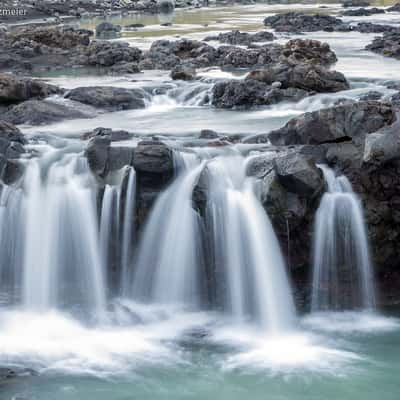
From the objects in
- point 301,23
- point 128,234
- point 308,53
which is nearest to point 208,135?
point 128,234

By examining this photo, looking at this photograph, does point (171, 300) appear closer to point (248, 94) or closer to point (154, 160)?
point (154, 160)

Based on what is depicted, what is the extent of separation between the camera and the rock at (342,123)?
39.9 ft

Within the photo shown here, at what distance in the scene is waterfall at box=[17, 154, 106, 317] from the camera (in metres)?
10.8

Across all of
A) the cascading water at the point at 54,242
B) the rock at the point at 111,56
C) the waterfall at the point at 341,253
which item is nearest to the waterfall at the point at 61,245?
the cascading water at the point at 54,242

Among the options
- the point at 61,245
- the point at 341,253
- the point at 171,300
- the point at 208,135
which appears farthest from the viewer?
the point at 208,135

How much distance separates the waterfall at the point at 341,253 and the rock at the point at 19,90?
35.8 feet

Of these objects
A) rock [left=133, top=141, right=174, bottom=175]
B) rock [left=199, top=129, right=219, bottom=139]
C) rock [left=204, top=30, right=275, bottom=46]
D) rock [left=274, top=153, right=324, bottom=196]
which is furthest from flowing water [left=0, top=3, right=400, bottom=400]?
rock [left=204, top=30, right=275, bottom=46]

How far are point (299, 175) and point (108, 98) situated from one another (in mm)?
10096

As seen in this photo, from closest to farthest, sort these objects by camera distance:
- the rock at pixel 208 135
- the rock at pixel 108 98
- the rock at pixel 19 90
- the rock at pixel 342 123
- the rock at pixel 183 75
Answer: the rock at pixel 342 123 → the rock at pixel 208 135 → the rock at pixel 19 90 → the rock at pixel 108 98 → the rock at pixel 183 75

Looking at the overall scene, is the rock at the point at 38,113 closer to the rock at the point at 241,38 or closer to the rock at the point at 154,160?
the rock at the point at 154,160

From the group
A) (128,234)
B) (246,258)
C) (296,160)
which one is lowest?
(246,258)

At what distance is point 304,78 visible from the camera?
67.4 ft

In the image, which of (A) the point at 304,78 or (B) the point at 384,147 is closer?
(B) the point at 384,147

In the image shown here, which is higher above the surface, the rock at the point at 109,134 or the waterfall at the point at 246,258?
the rock at the point at 109,134
